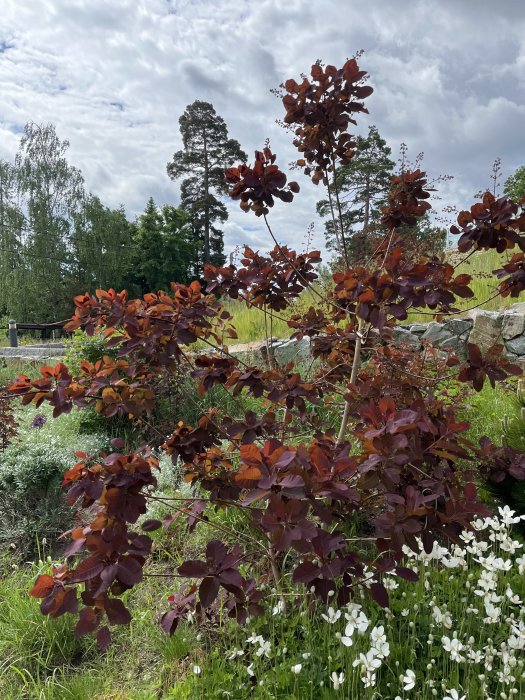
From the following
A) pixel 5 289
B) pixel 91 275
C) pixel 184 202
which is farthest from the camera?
pixel 184 202

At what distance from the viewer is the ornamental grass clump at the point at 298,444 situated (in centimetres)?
126

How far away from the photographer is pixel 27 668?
6.67 ft

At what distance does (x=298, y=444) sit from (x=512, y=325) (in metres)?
5.06

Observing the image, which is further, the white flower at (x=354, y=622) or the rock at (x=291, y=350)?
the rock at (x=291, y=350)

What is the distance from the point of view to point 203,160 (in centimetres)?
3070

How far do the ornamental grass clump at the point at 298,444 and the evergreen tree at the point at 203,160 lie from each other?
28346mm

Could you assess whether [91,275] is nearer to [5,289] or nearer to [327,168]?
[5,289]

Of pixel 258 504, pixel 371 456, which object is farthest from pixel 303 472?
pixel 258 504

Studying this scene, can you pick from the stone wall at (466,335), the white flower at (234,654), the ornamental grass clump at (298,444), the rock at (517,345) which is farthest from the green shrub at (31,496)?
the rock at (517,345)

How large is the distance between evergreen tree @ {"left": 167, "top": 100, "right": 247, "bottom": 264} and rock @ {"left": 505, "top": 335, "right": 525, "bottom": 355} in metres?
25.3


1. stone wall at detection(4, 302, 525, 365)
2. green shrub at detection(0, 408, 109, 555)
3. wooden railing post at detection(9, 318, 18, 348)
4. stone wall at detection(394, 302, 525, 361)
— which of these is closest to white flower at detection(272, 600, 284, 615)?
green shrub at detection(0, 408, 109, 555)

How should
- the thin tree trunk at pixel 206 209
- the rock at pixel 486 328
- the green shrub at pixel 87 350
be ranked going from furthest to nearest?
1. the thin tree trunk at pixel 206 209
2. the rock at pixel 486 328
3. the green shrub at pixel 87 350

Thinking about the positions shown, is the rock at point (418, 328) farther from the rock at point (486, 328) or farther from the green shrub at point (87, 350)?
the green shrub at point (87, 350)

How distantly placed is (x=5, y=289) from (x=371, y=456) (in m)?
25.6
